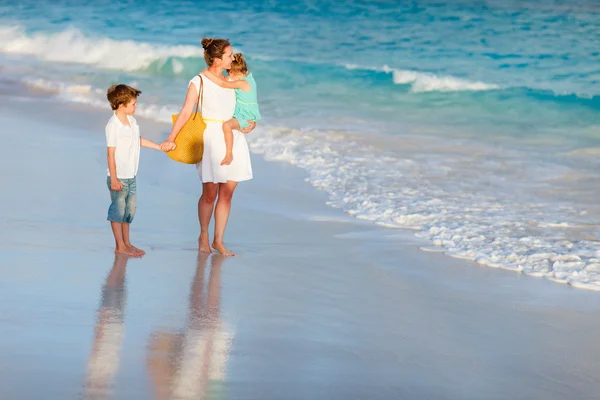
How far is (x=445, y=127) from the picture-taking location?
16578 millimetres

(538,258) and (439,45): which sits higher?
(439,45)

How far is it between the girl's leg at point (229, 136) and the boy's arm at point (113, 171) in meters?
0.70

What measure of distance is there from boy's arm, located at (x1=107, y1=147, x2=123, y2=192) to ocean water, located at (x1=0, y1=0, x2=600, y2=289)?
8.12ft

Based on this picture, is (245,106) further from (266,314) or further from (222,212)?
(266,314)

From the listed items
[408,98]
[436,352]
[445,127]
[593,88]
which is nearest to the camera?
[436,352]

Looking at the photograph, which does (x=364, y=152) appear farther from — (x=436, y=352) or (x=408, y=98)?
(x=408, y=98)

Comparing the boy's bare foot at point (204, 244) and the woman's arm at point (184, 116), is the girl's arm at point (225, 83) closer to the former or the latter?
the woman's arm at point (184, 116)

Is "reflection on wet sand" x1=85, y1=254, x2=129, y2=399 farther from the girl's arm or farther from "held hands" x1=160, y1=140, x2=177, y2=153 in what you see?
the girl's arm

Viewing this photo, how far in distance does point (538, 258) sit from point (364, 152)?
17.8 ft

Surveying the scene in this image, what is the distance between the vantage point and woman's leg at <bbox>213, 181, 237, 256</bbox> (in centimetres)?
677

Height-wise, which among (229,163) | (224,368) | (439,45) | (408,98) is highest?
(439,45)

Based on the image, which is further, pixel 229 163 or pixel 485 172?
pixel 485 172

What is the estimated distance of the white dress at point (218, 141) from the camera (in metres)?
6.60

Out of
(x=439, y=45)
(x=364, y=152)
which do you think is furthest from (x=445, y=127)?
(x=439, y=45)
